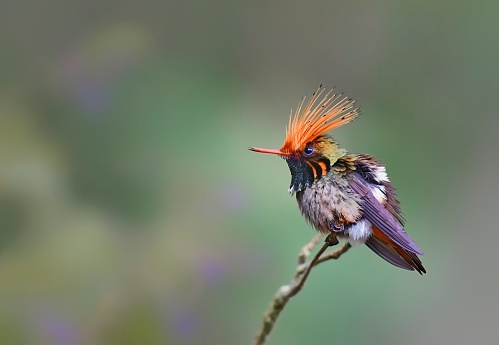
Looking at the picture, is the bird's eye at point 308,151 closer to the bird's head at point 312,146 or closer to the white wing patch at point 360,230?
the bird's head at point 312,146

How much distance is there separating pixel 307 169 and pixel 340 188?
1.8 inches

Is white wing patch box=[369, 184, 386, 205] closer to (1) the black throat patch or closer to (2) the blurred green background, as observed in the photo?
(1) the black throat patch

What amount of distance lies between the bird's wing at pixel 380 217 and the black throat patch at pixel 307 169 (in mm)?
36

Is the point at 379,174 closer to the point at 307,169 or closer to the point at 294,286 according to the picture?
the point at 307,169

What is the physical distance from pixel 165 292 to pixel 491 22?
1005 millimetres

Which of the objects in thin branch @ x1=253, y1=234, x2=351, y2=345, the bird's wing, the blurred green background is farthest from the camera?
the blurred green background

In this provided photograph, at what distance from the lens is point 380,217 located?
579 mm

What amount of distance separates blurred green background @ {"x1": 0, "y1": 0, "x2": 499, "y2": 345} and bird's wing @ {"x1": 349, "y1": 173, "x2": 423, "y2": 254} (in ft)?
1.98

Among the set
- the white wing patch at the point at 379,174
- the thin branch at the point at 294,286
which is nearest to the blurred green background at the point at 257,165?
the thin branch at the point at 294,286

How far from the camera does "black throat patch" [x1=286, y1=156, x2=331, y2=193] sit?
2.01 feet

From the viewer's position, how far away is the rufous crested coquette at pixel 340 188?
0.59m

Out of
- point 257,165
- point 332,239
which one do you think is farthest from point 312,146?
point 257,165

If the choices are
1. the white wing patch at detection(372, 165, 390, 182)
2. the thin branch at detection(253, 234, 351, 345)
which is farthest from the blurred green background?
the white wing patch at detection(372, 165, 390, 182)

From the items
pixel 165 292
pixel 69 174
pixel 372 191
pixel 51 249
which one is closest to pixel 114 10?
pixel 69 174
